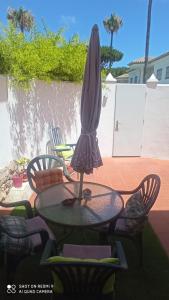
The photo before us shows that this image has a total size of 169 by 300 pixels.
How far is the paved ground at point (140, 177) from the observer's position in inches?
176

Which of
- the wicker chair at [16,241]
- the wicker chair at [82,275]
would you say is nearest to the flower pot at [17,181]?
the wicker chair at [16,241]

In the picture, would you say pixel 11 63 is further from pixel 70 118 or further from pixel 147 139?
pixel 147 139

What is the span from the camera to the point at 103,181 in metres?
6.48

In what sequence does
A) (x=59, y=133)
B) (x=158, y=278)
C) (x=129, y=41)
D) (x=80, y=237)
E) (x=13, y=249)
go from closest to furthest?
(x=13, y=249)
(x=158, y=278)
(x=80, y=237)
(x=59, y=133)
(x=129, y=41)

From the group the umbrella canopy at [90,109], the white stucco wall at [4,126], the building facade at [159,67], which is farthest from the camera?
the building facade at [159,67]

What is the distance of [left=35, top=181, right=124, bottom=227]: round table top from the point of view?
2938 millimetres

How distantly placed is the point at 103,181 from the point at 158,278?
3.49 metres

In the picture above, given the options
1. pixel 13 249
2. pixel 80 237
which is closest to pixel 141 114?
pixel 80 237

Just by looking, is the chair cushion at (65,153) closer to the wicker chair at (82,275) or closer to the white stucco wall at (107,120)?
the white stucco wall at (107,120)

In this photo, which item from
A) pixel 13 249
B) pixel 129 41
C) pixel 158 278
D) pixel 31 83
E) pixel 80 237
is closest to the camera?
pixel 13 249

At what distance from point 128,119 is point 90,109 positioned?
5.14 m

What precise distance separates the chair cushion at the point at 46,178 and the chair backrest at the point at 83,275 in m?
2.04

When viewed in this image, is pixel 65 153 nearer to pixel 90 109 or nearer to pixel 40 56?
pixel 40 56

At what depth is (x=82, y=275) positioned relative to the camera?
2.08 metres
